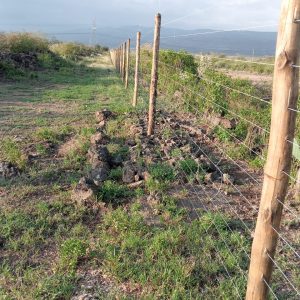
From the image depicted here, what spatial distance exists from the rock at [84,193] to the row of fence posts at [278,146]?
2.53 metres

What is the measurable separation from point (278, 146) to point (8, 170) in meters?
4.21

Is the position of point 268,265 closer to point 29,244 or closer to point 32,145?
point 29,244

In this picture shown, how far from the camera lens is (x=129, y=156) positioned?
236 inches

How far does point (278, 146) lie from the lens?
1.92 metres

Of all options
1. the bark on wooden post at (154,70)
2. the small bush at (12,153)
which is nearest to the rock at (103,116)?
the bark on wooden post at (154,70)

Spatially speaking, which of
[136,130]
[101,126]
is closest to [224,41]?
[136,130]

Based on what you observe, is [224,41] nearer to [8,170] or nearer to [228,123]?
[228,123]

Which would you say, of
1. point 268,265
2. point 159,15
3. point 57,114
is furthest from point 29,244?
point 57,114

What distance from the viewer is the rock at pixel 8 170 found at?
523 centimetres

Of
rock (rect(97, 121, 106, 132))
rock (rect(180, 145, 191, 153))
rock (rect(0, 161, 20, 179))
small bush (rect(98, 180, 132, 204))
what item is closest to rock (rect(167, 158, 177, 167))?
rock (rect(180, 145, 191, 153))

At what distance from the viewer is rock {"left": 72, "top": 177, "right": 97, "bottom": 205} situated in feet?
14.7

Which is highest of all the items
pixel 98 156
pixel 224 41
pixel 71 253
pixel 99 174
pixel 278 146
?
pixel 224 41

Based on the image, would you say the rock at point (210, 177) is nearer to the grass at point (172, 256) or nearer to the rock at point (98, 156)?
the grass at point (172, 256)

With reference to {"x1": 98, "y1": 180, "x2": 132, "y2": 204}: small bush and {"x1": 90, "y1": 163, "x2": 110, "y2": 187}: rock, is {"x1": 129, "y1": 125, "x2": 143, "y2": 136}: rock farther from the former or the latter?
{"x1": 98, "y1": 180, "x2": 132, "y2": 204}: small bush
